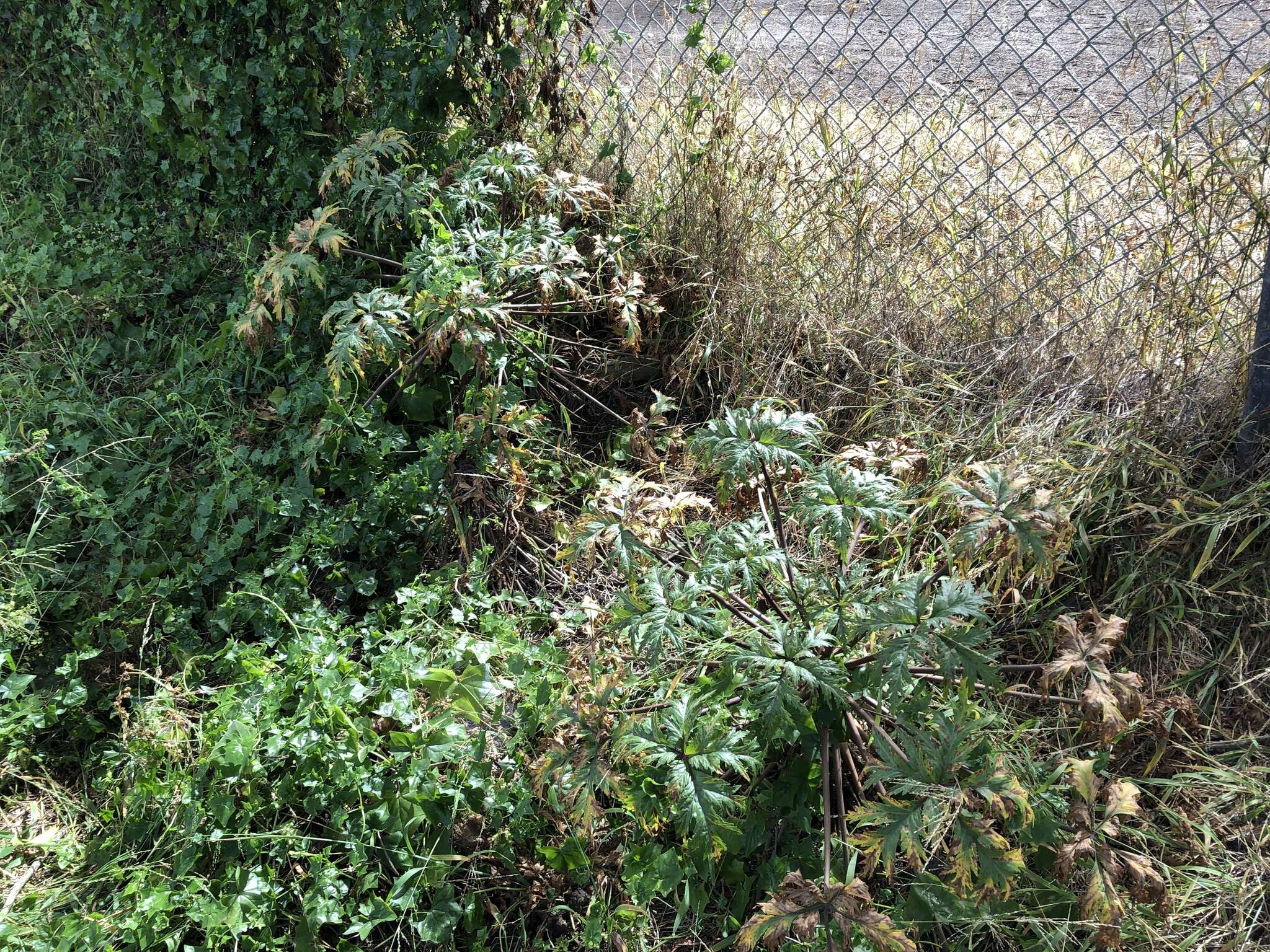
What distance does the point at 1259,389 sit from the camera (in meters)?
2.37

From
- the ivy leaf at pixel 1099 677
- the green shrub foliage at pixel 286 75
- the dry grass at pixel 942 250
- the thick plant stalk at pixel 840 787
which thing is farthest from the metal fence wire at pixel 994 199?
the thick plant stalk at pixel 840 787

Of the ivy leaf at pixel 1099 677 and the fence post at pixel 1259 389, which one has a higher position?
the fence post at pixel 1259 389

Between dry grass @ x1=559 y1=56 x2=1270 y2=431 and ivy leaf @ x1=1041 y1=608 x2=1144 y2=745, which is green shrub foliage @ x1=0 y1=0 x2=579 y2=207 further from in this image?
ivy leaf @ x1=1041 y1=608 x2=1144 y2=745

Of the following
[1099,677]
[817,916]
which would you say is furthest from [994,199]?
[817,916]

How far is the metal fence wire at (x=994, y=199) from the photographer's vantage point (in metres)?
2.50

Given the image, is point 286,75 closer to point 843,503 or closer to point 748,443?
point 748,443

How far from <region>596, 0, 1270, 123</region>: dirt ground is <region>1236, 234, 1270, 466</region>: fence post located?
1.59 ft

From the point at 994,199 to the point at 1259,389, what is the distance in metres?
1.09

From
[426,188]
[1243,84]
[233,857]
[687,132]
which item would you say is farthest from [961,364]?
[233,857]

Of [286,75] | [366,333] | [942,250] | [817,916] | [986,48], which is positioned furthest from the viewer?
[986,48]

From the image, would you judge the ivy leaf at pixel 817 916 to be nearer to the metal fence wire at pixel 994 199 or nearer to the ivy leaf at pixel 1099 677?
the ivy leaf at pixel 1099 677

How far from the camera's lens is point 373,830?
2.12 m

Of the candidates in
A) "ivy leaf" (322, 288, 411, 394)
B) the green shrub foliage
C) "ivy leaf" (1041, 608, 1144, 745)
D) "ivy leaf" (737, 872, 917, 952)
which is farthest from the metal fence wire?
"ivy leaf" (737, 872, 917, 952)

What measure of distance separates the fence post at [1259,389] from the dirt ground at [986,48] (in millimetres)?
486
